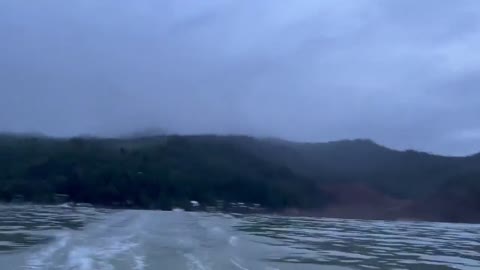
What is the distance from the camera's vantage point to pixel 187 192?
5884 cm

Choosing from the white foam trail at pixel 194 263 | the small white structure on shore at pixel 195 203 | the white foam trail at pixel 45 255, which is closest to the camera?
the white foam trail at pixel 45 255

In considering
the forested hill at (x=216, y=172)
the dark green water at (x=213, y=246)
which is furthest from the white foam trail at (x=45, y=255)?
the forested hill at (x=216, y=172)

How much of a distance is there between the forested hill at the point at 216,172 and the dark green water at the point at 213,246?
111 inches

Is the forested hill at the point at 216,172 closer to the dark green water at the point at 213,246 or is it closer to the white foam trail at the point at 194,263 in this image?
the dark green water at the point at 213,246

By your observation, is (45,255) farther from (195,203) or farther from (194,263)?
(195,203)

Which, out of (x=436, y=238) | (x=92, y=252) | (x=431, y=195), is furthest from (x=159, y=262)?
(x=431, y=195)

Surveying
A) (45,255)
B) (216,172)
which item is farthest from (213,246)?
(216,172)

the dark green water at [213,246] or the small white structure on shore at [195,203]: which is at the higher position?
the small white structure on shore at [195,203]

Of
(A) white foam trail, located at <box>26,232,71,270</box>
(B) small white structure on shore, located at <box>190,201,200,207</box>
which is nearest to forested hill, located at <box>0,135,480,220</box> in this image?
(B) small white structure on shore, located at <box>190,201,200,207</box>

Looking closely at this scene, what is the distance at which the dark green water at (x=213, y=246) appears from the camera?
22188 millimetres

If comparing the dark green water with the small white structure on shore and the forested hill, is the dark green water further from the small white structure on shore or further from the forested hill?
the small white structure on shore

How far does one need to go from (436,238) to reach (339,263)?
16212 millimetres

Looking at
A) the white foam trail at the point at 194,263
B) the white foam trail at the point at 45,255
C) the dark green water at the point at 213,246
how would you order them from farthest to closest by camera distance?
the dark green water at the point at 213,246 < the white foam trail at the point at 194,263 < the white foam trail at the point at 45,255

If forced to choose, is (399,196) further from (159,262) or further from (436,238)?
(159,262)
